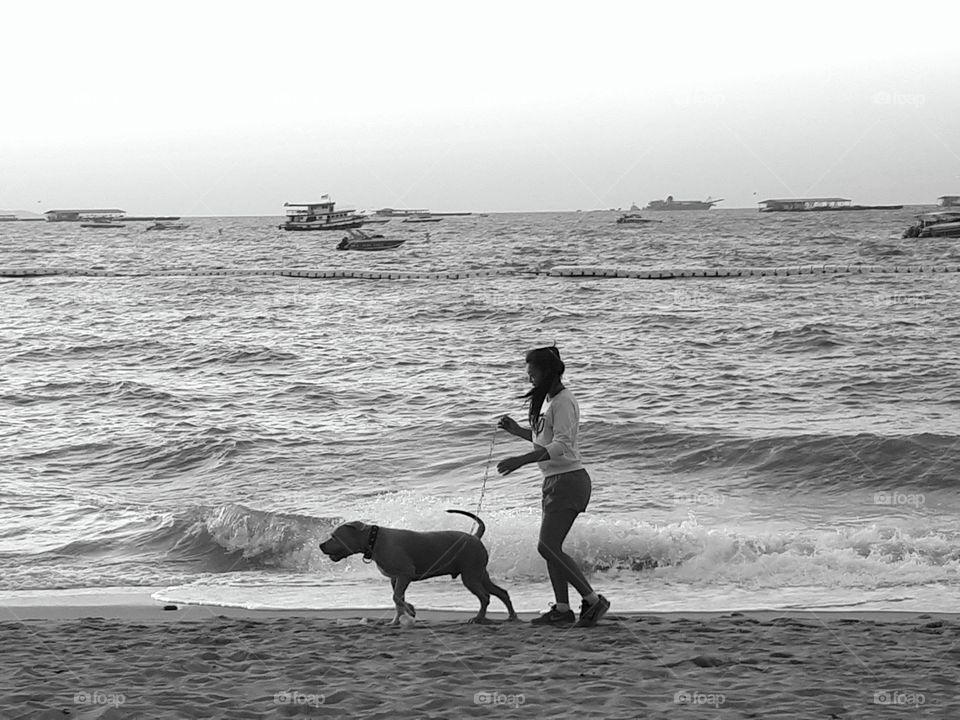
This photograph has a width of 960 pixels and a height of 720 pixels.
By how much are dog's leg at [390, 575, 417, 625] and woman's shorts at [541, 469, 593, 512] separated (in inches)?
41.8

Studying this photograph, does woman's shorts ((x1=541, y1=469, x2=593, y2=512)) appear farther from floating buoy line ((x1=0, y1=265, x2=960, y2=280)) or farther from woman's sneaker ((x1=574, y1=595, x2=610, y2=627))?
floating buoy line ((x1=0, y1=265, x2=960, y2=280))

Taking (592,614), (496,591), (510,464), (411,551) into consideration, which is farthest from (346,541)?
(592,614)

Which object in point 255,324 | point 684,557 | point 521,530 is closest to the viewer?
point 684,557

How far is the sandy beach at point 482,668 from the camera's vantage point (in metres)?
5.20

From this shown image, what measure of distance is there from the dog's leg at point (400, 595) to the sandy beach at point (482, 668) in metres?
0.13

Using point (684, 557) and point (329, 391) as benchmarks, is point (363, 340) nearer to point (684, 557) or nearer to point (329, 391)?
point (329, 391)

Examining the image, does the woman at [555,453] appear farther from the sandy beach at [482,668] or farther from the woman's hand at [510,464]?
the sandy beach at [482,668]

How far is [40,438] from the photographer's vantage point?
15961mm

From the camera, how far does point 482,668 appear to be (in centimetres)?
589

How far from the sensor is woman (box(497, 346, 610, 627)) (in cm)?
653

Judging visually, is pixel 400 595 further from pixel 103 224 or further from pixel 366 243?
pixel 103 224

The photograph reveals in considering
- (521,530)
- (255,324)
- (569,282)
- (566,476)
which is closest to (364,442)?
(521,530)

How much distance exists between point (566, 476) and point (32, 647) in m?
3.36

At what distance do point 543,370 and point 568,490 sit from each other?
76 cm
